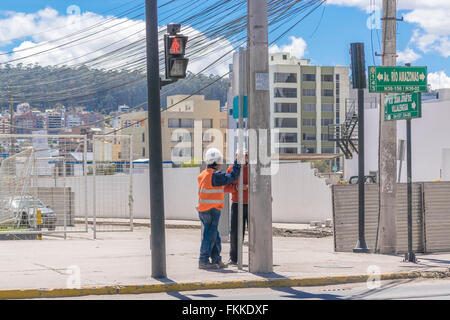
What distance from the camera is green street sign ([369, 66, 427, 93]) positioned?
510 inches

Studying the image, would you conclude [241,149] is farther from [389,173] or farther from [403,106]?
[389,173]

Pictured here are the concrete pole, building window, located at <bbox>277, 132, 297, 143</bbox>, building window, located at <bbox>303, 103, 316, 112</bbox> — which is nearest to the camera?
the concrete pole

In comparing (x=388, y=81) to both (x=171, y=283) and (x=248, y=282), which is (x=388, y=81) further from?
(x=171, y=283)

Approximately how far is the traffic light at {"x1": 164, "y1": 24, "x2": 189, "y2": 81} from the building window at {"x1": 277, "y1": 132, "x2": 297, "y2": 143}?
82.1 metres

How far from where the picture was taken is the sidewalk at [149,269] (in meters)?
9.84

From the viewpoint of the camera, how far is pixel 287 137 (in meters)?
93.4

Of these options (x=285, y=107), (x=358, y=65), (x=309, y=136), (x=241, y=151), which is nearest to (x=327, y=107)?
(x=309, y=136)

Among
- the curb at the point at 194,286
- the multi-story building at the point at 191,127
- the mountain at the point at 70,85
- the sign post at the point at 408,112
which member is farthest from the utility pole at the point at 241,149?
the multi-story building at the point at 191,127

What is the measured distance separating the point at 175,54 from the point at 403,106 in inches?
197

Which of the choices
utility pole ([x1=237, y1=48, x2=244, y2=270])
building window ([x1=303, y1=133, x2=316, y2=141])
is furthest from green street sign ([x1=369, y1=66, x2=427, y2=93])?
building window ([x1=303, y1=133, x2=316, y2=141])

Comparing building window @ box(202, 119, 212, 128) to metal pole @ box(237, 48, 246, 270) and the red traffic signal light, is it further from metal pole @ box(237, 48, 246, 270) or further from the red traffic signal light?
the red traffic signal light

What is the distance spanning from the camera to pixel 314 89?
95.9m

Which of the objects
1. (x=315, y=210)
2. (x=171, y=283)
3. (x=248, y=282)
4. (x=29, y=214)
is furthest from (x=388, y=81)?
(x=315, y=210)

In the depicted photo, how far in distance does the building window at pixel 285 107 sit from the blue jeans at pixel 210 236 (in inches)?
3228
